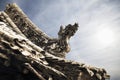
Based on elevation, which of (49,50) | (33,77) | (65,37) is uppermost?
(65,37)

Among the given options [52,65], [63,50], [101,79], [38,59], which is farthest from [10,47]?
[63,50]

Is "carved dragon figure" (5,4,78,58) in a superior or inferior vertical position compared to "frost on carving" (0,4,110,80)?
superior

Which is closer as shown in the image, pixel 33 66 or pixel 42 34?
pixel 33 66

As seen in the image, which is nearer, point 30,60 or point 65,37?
point 30,60

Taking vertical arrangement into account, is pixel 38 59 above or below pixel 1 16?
below

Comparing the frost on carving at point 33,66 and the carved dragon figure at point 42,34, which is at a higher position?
the carved dragon figure at point 42,34

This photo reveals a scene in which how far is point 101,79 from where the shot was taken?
923 cm

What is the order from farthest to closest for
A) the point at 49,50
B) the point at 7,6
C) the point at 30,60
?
the point at 7,6 < the point at 49,50 < the point at 30,60

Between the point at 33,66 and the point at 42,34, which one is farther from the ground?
the point at 42,34

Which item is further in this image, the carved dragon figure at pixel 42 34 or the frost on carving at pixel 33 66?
the carved dragon figure at pixel 42 34

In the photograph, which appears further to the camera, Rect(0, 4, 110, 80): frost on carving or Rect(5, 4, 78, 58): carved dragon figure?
Rect(5, 4, 78, 58): carved dragon figure

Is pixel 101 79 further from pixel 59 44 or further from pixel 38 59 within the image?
pixel 59 44

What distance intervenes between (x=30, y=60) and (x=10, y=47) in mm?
1008

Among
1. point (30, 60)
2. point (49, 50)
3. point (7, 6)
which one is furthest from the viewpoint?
point (7, 6)
